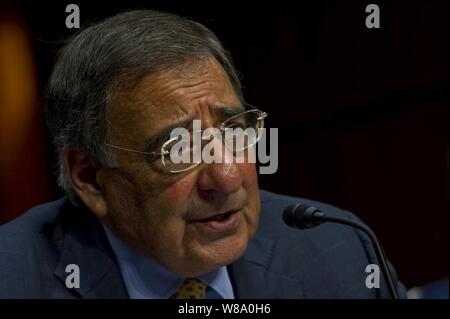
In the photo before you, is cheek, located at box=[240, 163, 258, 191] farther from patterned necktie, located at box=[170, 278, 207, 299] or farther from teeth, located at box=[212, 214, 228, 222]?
patterned necktie, located at box=[170, 278, 207, 299]

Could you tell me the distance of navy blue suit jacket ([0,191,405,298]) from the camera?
4.47 ft

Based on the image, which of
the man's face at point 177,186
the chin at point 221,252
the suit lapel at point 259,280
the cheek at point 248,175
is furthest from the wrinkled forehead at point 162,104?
the suit lapel at point 259,280

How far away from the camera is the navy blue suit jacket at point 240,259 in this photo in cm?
136

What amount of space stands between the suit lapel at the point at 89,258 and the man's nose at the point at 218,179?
9.6 inches

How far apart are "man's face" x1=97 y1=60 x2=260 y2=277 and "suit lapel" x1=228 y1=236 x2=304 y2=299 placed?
0.44 ft

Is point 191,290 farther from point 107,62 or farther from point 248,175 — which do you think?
point 107,62

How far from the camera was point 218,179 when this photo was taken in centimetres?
129

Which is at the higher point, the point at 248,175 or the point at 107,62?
the point at 107,62

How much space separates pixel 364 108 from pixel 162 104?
1.37 metres

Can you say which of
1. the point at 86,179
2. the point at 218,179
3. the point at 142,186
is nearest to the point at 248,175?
the point at 218,179

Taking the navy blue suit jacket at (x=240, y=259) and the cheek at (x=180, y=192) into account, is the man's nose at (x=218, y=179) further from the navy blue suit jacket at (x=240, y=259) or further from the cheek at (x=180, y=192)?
the navy blue suit jacket at (x=240, y=259)

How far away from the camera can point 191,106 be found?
4.29 ft

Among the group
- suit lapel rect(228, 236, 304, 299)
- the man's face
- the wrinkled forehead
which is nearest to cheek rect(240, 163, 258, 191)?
the man's face
